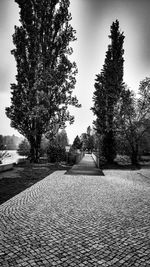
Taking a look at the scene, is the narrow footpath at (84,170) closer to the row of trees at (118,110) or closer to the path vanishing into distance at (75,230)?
the row of trees at (118,110)

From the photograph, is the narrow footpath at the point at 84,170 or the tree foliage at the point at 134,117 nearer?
the narrow footpath at the point at 84,170

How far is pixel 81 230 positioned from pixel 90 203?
234cm

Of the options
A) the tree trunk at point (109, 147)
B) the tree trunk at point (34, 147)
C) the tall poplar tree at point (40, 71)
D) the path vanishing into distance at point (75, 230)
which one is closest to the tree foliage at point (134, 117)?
the tree trunk at point (109, 147)

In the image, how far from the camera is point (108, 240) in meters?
3.87

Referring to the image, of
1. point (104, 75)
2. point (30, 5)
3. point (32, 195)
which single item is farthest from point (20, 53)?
point (32, 195)

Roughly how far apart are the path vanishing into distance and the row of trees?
15007 millimetres

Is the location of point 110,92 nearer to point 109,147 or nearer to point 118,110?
point 118,110

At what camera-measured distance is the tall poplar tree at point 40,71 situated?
758 inches

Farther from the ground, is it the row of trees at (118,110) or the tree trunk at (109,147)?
the row of trees at (118,110)

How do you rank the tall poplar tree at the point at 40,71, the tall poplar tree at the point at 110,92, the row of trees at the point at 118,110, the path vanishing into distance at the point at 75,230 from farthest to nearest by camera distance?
the tall poplar tree at the point at 110,92 → the row of trees at the point at 118,110 → the tall poplar tree at the point at 40,71 → the path vanishing into distance at the point at 75,230

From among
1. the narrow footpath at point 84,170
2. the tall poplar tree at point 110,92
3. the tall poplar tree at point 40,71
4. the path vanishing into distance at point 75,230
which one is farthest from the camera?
the tall poplar tree at point 110,92

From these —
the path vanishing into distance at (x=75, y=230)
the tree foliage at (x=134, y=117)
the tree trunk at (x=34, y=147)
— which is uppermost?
the tree foliage at (x=134, y=117)

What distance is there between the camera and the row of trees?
71.6 feet

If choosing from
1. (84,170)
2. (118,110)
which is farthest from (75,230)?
(118,110)
